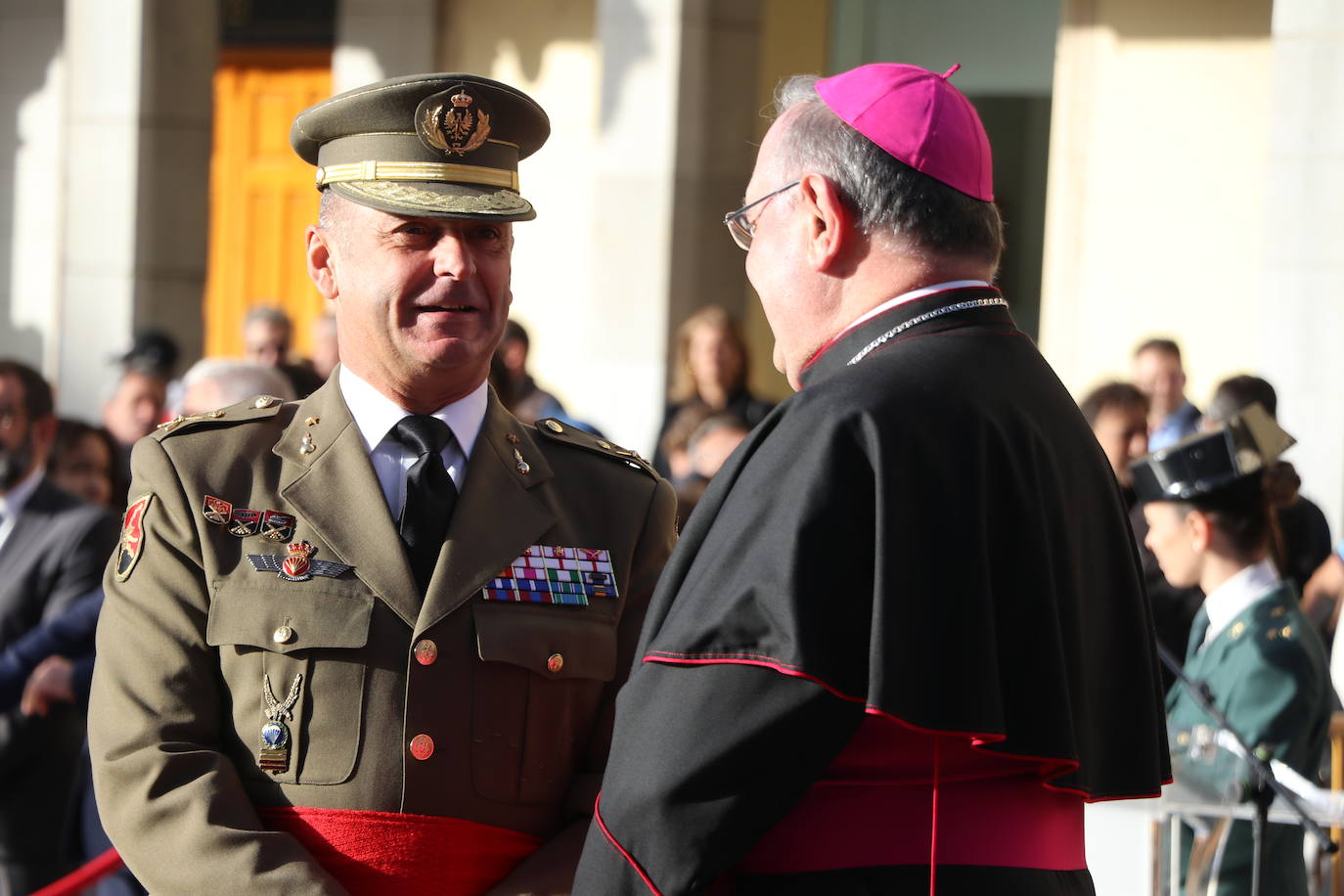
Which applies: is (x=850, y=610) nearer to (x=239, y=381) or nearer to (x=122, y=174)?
(x=239, y=381)

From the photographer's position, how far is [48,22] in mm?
12180

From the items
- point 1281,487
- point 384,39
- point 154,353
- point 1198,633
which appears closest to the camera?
point 1198,633

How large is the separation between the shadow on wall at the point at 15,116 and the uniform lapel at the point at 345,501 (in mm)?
10125

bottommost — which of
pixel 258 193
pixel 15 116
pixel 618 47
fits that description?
pixel 258 193

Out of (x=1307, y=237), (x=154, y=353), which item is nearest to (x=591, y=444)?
(x=1307, y=237)

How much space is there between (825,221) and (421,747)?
0.94 m

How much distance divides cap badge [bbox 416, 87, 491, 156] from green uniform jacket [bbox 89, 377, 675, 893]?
17.7 inches

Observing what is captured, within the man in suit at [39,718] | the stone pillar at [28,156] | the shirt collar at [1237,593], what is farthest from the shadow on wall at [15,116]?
the shirt collar at [1237,593]

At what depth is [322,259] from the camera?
2.80 metres

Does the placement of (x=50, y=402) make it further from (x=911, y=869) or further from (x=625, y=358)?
(x=911, y=869)

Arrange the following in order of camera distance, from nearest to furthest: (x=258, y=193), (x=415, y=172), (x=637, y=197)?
1. (x=415, y=172)
2. (x=637, y=197)
3. (x=258, y=193)

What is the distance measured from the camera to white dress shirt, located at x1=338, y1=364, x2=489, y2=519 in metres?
2.73

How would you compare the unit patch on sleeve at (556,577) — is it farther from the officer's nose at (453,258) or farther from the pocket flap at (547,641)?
the officer's nose at (453,258)

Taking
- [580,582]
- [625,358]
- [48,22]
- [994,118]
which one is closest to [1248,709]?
[580,582]
